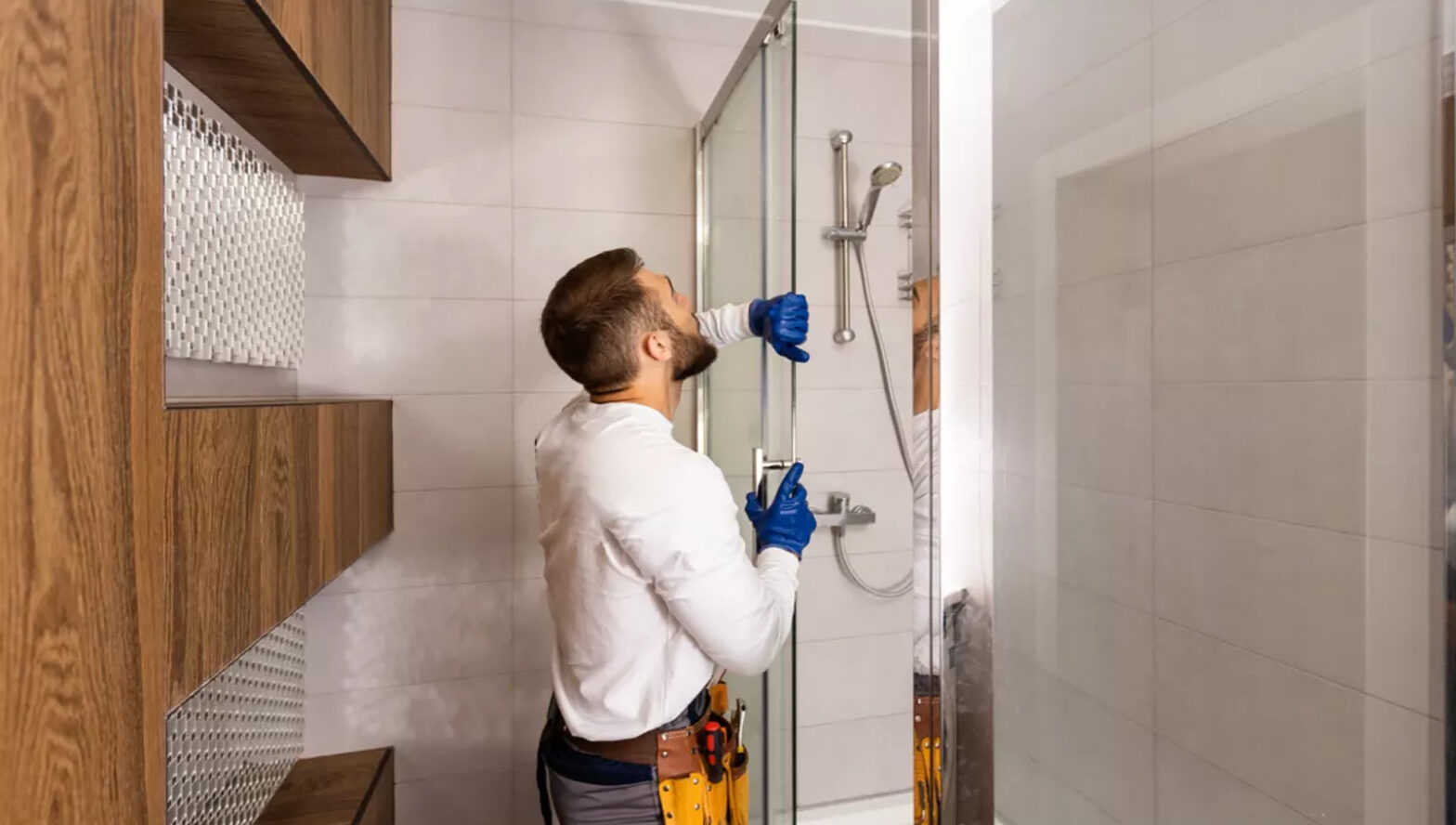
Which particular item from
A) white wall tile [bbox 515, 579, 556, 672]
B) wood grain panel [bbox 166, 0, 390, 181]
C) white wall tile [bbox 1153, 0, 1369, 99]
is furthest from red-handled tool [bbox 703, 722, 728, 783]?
wood grain panel [bbox 166, 0, 390, 181]

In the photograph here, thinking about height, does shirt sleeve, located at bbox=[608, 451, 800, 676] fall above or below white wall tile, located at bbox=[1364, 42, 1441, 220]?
below

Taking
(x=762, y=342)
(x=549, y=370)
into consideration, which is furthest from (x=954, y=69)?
(x=549, y=370)

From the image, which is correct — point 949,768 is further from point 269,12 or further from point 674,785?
point 269,12

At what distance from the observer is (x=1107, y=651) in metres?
0.64

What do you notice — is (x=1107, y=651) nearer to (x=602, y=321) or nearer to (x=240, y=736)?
(x=602, y=321)

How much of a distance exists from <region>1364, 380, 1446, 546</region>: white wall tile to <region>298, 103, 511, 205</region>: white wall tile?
1.67 meters

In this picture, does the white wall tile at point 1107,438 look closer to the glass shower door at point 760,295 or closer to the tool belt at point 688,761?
the glass shower door at point 760,295

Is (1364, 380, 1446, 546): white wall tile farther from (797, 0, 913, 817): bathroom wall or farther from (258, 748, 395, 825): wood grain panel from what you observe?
(258, 748, 395, 825): wood grain panel

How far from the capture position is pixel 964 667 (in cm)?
69

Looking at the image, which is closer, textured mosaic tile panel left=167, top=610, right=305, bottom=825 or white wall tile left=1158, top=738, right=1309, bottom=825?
white wall tile left=1158, top=738, right=1309, bottom=825

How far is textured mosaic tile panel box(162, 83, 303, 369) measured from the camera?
3.63 ft

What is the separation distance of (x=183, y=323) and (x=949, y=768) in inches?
49.0

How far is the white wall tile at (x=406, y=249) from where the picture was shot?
166 cm

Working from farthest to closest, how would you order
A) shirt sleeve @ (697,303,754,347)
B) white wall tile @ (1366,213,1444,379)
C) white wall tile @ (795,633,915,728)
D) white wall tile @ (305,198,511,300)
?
white wall tile @ (305,198,511,300) < white wall tile @ (795,633,915,728) < shirt sleeve @ (697,303,754,347) < white wall tile @ (1366,213,1444,379)
